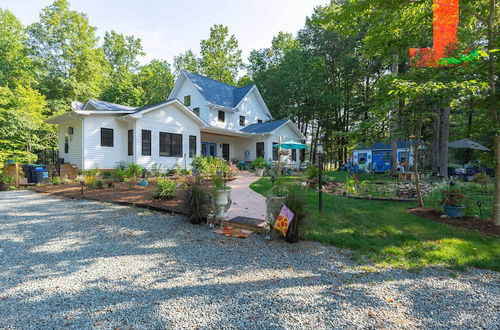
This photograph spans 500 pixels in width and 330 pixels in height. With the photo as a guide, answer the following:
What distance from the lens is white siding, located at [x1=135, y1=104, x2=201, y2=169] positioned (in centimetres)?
1378

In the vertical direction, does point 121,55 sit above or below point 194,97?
above

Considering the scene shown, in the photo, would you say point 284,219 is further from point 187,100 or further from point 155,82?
point 155,82

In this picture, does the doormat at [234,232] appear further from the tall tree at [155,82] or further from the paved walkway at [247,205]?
the tall tree at [155,82]

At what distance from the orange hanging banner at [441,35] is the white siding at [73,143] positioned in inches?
595

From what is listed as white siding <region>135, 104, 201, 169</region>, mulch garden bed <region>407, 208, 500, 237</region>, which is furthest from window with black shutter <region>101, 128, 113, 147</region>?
mulch garden bed <region>407, 208, 500, 237</region>

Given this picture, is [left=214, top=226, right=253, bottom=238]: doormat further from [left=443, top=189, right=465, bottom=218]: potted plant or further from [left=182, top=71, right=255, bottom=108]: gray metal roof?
[left=182, top=71, right=255, bottom=108]: gray metal roof

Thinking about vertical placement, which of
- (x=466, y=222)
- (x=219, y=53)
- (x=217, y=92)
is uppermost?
(x=219, y=53)

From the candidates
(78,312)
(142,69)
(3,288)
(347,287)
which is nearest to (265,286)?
(347,287)

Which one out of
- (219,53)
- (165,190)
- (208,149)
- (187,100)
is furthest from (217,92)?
(165,190)

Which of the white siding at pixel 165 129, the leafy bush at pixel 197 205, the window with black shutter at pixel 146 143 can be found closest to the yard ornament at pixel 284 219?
the leafy bush at pixel 197 205

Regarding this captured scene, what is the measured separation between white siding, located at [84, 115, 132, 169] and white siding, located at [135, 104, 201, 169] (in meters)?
1.05

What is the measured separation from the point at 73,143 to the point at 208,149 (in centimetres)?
900

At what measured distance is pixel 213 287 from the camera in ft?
9.20

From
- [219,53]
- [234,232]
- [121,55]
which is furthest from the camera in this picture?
[121,55]
